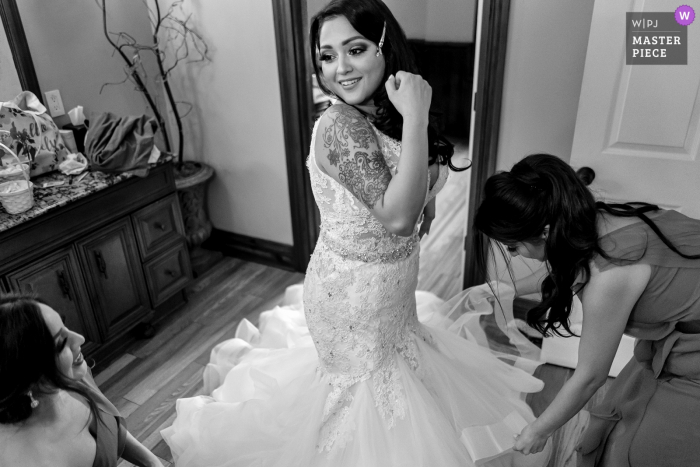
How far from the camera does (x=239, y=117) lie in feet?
10.3

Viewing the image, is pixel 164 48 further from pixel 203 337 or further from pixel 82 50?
pixel 203 337

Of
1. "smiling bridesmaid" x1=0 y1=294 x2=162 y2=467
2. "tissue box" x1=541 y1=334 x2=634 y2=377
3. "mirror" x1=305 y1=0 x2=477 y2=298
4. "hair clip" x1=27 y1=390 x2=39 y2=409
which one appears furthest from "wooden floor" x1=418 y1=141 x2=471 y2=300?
"hair clip" x1=27 y1=390 x2=39 y2=409

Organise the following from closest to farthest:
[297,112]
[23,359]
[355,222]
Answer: [23,359]
[355,222]
[297,112]

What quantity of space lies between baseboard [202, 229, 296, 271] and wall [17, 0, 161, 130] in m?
0.95

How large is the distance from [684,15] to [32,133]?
255cm

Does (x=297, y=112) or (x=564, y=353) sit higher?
(x=297, y=112)

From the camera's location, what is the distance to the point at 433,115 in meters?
1.47

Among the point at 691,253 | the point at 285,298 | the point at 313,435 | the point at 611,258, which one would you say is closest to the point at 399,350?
the point at 313,435

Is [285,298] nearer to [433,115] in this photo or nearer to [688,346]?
[433,115]

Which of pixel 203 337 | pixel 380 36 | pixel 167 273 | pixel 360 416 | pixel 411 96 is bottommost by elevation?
pixel 203 337

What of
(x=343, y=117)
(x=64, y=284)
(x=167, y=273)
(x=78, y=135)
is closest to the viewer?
(x=343, y=117)

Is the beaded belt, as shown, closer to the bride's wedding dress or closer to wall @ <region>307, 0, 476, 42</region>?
the bride's wedding dress

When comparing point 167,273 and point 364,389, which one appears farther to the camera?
point 167,273

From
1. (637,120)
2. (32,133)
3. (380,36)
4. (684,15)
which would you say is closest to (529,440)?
(380,36)
